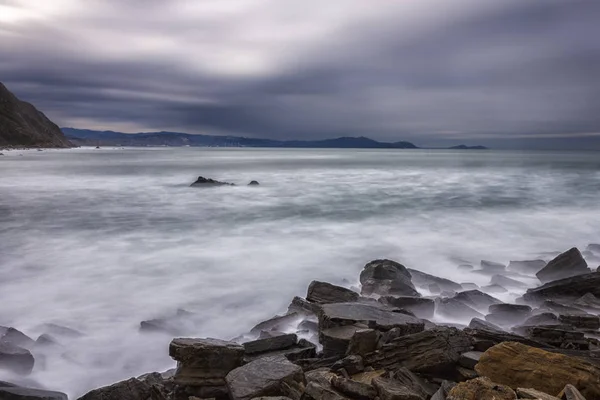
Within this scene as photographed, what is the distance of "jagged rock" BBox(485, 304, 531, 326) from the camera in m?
7.74

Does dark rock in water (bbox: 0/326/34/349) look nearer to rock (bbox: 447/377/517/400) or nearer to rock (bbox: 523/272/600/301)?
rock (bbox: 447/377/517/400)

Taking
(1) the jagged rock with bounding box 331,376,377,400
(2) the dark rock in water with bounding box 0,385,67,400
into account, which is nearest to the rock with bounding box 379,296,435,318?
(1) the jagged rock with bounding box 331,376,377,400

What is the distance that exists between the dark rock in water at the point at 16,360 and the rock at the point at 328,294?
4323 mm

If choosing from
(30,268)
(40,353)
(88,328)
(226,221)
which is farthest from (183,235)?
(40,353)

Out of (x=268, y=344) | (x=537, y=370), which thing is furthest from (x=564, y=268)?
(x=268, y=344)

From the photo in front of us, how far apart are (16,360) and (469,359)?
5.93m

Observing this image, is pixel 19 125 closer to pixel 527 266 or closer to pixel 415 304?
pixel 527 266

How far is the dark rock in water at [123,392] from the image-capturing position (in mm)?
4918

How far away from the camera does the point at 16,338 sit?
703 centimetres

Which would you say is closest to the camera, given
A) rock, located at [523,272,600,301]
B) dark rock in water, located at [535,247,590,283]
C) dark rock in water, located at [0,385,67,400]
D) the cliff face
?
dark rock in water, located at [0,385,67,400]

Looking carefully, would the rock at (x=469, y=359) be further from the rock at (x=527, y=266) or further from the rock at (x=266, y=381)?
the rock at (x=527, y=266)

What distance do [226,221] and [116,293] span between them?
32.0 feet

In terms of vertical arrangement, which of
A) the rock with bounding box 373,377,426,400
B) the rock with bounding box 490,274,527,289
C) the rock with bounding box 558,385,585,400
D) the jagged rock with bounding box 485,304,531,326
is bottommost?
the rock with bounding box 490,274,527,289

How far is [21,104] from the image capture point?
158 meters
